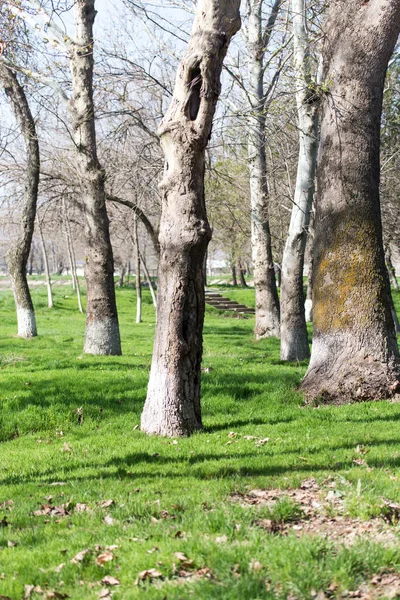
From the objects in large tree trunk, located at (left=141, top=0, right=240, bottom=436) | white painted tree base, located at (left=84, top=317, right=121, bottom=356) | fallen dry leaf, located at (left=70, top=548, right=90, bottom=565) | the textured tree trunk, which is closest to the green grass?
fallen dry leaf, located at (left=70, top=548, right=90, bottom=565)

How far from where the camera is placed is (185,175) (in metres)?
8.43

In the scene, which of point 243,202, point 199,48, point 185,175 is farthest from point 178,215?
point 243,202

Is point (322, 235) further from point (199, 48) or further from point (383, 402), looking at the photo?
point (199, 48)

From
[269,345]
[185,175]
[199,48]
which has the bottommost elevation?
[269,345]

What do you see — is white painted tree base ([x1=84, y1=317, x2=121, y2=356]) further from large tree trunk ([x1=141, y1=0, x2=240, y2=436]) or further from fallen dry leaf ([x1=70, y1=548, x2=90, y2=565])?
fallen dry leaf ([x1=70, y1=548, x2=90, y2=565])

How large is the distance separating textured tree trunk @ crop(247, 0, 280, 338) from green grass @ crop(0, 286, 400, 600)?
6.73 meters

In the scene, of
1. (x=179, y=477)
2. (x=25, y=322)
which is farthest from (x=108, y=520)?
(x=25, y=322)

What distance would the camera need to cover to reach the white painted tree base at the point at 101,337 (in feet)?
53.9

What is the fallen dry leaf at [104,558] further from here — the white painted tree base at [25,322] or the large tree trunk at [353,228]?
the white painted tree base at [25,322]

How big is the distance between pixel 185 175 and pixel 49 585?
552 centimetres

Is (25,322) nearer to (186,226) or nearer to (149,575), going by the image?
(186,226)

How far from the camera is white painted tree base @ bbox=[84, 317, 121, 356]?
16422mm

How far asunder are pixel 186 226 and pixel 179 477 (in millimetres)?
3303

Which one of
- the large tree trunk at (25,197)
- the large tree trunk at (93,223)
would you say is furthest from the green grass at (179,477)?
the large tree trunk at (25,197)
